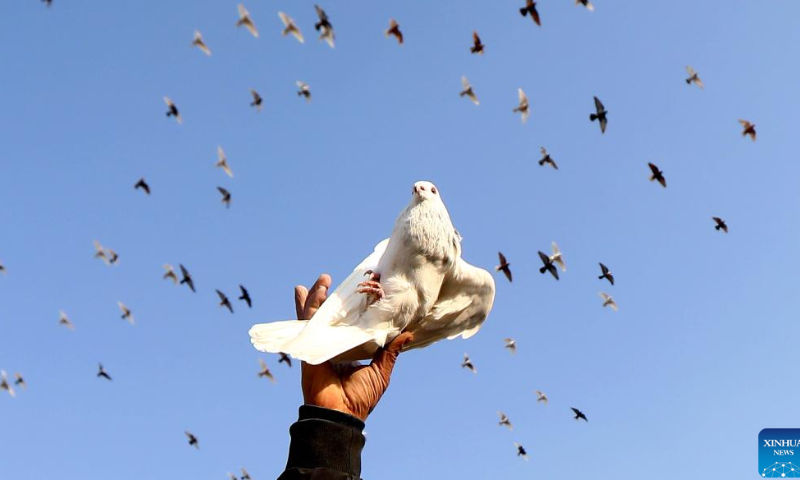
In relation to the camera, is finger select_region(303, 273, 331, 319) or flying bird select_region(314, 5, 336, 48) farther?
flying bird select_region(314, 5, 336, 48)

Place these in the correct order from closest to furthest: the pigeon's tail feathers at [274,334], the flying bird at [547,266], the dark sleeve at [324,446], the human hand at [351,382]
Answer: the dark sleeve at [324,446] → the human hand at [351,382] → the pigeon's tail feathers at [274,334] → the flying bird at [547,266]

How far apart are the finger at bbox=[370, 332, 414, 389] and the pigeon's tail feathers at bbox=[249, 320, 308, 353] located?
448 mm

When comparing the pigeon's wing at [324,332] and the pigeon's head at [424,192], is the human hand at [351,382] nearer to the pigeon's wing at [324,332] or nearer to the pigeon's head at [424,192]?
the pigeon's wing at [324,332]

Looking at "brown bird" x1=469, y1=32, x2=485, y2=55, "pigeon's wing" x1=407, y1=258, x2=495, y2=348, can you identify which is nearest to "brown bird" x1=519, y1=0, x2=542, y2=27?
"brown bird" x1=469, y1=32, x2=485, y2=55

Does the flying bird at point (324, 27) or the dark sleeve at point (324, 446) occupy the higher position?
the flying bird at point (324, 27)

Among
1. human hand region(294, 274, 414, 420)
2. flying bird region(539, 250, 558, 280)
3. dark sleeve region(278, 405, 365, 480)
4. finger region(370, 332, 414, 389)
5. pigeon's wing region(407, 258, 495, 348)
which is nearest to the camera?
dark sleeve region(278, 405, 365, 480)

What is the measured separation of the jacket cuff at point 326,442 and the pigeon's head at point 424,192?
1460mm

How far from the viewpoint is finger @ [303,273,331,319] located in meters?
4.79

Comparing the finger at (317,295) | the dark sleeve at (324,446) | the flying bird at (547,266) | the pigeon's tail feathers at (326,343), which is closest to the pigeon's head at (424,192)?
the finger at (317,295)

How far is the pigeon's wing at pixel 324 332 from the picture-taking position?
416 centimetres

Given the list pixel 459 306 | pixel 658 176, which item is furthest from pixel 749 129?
pixel 459 306

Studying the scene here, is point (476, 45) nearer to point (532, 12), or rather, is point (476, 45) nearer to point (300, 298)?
point (532, 12)

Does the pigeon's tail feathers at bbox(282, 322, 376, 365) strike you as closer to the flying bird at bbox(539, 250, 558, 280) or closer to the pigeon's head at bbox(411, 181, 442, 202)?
the pigeon's head at bbox(411, 181, 442, 202)

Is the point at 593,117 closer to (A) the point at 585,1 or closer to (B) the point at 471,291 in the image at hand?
(A) the point at 585,1
